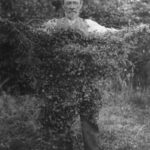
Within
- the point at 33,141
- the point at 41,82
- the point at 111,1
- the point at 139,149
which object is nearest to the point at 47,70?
the point at 41,82

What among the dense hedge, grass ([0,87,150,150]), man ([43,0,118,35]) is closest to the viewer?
the dense hedge

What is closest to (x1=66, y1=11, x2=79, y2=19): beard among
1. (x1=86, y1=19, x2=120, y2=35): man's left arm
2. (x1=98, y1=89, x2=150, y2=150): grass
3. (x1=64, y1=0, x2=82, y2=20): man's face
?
(x1=64, y1=0, x2=82, y2=20): man's face

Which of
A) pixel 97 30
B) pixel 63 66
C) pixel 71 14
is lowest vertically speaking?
pixel 63 66

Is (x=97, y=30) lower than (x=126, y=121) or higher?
higher


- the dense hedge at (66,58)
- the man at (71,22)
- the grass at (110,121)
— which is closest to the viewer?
the dense hedge at (66,58)

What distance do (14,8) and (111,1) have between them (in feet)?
9.46

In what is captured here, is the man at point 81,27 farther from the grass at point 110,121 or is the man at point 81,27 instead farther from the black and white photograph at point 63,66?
the grass at point 110,121

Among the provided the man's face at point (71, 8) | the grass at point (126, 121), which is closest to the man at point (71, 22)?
the man's face at point (71, 8)

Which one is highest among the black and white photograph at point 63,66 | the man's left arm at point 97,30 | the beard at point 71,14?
the beard at point 71,14

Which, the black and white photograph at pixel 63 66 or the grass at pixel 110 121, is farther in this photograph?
the grass at pixel 110 121

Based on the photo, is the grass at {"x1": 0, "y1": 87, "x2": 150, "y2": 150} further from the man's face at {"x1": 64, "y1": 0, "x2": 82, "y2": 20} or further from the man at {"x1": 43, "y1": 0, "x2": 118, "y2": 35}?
the man's face at {"x1": 64, "y1": 0, "x2": 82, "y2": 20}

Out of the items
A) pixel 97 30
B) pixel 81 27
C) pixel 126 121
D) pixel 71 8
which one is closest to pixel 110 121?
pixel 126 121

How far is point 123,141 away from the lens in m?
5.67

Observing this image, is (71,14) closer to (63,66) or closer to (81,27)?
(81,27)
